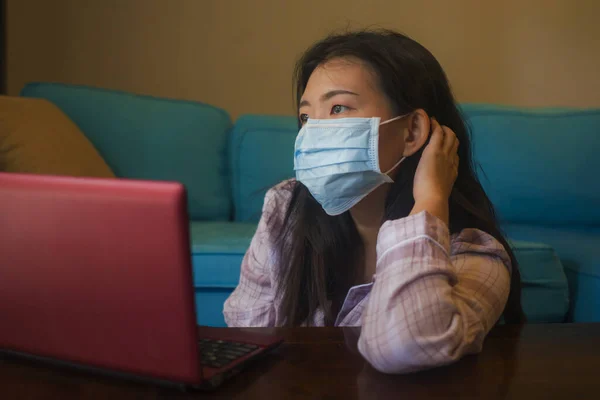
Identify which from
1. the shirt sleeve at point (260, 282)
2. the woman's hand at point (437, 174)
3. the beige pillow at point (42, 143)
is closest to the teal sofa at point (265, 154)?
the beige pillow at point (42, 143)

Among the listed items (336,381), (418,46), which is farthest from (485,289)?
(418,46)

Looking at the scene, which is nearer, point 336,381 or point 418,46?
point 336,381

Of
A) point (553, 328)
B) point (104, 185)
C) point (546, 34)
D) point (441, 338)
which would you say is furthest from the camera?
point (546, 34)

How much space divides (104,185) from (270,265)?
24.6 inches

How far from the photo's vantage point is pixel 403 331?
0.62 metres

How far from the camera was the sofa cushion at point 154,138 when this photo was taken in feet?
6.72

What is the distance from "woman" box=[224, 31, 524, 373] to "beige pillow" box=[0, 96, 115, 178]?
840mm

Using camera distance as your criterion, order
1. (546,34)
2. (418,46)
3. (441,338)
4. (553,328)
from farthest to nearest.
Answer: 1. (546,34)
2. (418,46)
3. (553,328)
4. (441,338)

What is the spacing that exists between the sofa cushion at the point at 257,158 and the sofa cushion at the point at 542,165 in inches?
25.8

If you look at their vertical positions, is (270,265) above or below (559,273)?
above

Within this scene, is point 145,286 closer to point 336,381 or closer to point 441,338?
point 336,381

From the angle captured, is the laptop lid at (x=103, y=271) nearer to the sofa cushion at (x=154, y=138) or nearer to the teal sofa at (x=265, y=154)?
the teal sofa at (x=265, y=154)

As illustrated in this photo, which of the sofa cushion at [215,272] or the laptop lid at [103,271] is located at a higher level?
the laptop lid at [103,271]

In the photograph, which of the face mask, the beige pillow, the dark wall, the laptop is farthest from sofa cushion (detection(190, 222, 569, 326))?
the dark wall
